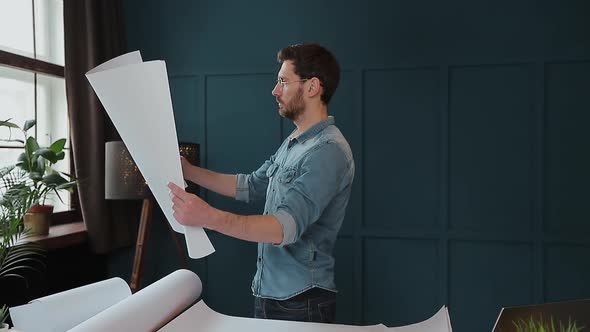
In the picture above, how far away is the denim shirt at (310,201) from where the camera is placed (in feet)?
5.28

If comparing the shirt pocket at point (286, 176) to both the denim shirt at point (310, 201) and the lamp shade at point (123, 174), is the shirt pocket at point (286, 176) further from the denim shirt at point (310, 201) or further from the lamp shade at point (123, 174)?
the lamp shade at point (123, 174)

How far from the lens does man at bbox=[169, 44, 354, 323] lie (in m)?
1.60

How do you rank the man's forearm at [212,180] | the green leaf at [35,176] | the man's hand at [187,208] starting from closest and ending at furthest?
the man's hand at [187,208] < the man's forearm at [212,180] < the green leaf at [35,176]

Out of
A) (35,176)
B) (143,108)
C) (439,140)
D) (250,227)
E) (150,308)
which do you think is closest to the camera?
(143,108)

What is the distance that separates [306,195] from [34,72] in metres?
2.17

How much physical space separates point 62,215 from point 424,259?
6.90 ft

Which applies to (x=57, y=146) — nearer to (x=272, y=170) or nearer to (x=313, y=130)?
(x=272, y=170)

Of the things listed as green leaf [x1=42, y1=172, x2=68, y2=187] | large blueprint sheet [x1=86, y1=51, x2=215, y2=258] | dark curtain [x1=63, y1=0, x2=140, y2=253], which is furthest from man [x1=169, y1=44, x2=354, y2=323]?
dark curtain [x1=63, y1=0, x2=140, y2=253]

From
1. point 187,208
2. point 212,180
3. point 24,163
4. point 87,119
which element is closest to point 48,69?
point 87,119

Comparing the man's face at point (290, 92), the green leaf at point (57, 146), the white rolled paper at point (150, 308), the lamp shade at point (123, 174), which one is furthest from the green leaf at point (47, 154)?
the white rolled paper at point (150, 308)

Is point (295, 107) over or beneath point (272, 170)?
over

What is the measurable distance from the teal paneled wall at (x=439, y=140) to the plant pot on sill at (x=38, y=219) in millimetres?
1089

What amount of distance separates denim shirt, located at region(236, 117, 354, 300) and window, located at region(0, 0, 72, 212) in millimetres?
1668

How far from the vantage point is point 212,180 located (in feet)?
6.90
